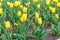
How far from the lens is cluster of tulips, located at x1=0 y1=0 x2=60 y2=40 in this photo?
291cm

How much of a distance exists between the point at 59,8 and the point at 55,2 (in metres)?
0.15

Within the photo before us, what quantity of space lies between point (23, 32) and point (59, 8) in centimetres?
136

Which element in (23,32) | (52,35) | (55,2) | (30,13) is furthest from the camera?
(55,2)

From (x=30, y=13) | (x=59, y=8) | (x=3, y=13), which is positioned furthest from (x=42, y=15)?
(x=3, y=13)

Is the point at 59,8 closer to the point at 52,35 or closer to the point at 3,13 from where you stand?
the point at 52,35

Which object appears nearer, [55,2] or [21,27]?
[21,27]

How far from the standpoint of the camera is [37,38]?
2996 mm

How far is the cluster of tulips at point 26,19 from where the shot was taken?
115 inches

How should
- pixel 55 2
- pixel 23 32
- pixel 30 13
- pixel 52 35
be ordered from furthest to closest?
pixel 55 2 < pixel 30 13 < pixel 52 35 < pixel 23 32

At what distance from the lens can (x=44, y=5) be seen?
387cm

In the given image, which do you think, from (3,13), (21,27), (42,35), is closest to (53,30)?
(42,35)

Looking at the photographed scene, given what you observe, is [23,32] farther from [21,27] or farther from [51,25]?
[51,25]

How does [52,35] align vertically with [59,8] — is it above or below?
below

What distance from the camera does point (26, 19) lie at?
3168mm
